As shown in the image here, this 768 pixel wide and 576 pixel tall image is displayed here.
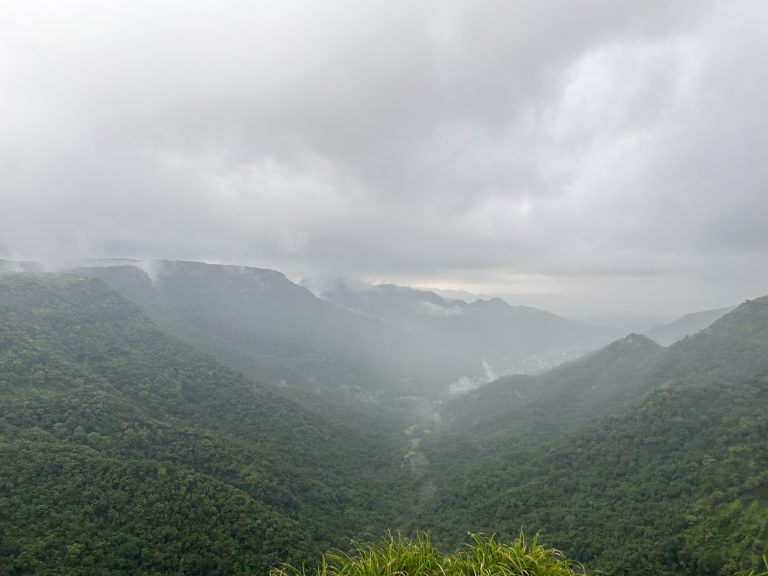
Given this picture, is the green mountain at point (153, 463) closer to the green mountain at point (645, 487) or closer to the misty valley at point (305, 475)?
the misty valley at point (305, 475)

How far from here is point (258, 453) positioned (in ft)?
456

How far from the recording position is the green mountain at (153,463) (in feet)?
258

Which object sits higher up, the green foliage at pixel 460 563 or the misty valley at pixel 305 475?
the green foliage at pixel 460 563

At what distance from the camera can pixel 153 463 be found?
10431cm

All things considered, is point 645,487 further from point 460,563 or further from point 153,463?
point 153,463

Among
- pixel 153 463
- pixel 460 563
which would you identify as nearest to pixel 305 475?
pixel 153 463

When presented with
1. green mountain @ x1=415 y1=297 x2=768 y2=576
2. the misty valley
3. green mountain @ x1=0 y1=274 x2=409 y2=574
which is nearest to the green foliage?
the misty valley

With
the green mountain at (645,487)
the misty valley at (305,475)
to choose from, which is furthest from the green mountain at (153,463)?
the green mountain at (645,487)

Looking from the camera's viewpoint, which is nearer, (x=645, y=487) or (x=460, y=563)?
(x=460, y=563)

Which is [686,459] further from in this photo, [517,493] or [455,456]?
[455,456]

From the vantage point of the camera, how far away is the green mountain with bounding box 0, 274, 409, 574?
78500mm

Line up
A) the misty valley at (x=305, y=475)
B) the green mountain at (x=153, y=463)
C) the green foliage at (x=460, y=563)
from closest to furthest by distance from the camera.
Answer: the green foliage at (x=460, y=563)
the misty valley at (x=305, y=475)
the green mountain at (x=153, y=463)

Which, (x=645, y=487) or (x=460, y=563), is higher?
(x=460, y=563)

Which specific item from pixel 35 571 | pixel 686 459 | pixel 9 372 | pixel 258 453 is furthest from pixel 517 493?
pixel 9 372
